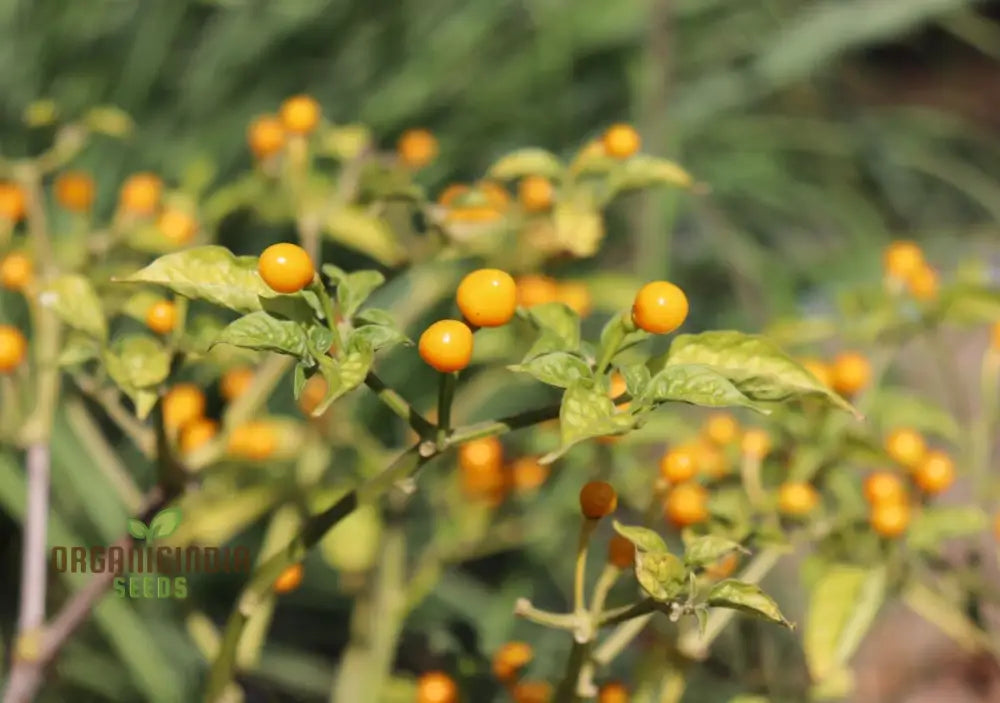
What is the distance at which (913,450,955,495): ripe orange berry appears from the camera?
0.56m

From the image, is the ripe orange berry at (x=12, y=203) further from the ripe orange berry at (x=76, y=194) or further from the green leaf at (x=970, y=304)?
the green leaf at (x=970, y=304)

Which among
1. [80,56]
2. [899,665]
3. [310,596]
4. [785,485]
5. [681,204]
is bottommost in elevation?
[899,665]

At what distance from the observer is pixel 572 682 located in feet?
1.44

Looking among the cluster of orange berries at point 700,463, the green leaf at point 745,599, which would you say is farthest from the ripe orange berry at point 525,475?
the green leaf at point 745,599

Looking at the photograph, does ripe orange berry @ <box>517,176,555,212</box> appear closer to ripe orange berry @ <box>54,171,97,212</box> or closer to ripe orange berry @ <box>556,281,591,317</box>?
ripe orange berry @ <box>556,281,591,317</box>

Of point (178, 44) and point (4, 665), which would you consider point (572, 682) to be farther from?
point (178, 44)

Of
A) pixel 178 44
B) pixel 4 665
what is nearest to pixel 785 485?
pixel 4 665

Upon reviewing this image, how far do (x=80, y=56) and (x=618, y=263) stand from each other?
65cm

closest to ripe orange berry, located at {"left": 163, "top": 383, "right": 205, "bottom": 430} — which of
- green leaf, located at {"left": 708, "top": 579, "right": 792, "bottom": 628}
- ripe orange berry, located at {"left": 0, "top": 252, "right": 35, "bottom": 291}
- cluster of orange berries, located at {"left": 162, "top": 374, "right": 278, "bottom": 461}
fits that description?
cluster of orange berries, located at {"left": 162, "top": 374, "right": 278, "bottom": 461}

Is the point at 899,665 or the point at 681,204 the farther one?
the point at 681,204

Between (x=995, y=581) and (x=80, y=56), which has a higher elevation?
(x=80, y=56)

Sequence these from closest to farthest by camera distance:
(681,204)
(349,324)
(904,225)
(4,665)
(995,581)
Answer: (349,324)
(4,665)
(995,581)
(681,204)
(904,225)

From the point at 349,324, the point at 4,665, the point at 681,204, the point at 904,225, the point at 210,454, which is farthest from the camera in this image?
the point at 904,225

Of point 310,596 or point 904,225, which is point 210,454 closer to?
point 310,596
